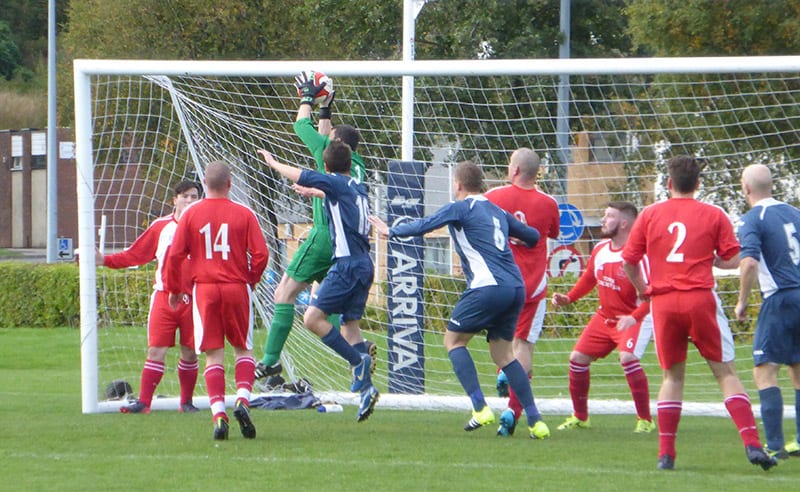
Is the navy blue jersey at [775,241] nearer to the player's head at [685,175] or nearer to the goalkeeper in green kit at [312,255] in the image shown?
the player's head at [685,175]

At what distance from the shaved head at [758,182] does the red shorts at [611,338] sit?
1717 millimetres

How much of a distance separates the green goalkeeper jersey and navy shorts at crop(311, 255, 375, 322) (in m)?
0.48

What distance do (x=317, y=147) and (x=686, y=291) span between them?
3.59 m

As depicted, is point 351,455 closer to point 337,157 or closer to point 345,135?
point 337,157

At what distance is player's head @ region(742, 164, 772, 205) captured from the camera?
764 cm

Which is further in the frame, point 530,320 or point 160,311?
point 160,311

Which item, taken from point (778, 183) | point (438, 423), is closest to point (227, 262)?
point (438, 423)

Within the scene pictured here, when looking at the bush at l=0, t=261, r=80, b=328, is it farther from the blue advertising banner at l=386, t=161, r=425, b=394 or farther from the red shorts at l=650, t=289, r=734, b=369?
the red shorts at l=650, t=289, r=734, b=369

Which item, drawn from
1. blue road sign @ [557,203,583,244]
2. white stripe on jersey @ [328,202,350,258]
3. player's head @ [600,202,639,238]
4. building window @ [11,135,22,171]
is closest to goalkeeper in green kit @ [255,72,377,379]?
white stripe on jersey @ [328,202,350,258]

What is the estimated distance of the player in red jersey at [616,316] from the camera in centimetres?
912

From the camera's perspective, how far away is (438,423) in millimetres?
9859

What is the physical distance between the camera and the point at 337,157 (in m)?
8.98

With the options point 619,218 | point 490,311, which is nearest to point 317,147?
point 490,311

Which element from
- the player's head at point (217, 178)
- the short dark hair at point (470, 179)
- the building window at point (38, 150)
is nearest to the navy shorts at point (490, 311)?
the short dark hair at point (470, 179)
